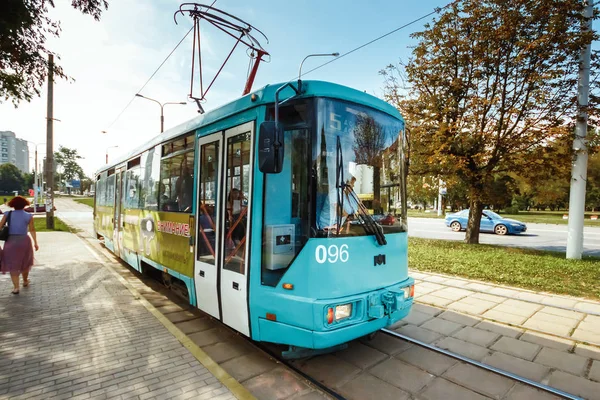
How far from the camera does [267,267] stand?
3455 millimetres

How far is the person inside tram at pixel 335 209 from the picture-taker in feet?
10.7

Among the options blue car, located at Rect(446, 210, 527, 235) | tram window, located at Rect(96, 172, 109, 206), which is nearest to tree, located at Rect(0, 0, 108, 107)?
tram window, located at Rect(96, 172, 109, 206)

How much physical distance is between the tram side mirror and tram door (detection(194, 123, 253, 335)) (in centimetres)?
62

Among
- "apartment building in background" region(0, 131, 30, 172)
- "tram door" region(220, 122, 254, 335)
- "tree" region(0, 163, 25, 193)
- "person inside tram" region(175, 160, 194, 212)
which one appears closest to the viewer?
"tram door" region(220, 122, 254, 335)

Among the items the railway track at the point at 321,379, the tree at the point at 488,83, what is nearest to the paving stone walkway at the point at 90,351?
the railway track at the point at 321,379

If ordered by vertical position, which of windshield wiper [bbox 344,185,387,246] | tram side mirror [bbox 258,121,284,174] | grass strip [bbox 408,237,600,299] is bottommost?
Result: grass strip [bbox 408,237,600,299]

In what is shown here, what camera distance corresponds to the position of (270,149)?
120 inches

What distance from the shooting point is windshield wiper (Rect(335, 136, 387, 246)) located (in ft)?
11.0

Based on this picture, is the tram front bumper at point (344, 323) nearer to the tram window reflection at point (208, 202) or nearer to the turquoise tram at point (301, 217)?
the turquoise tram at point (301, 217)

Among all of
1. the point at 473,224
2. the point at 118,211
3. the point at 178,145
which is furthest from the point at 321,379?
the point at 473,224

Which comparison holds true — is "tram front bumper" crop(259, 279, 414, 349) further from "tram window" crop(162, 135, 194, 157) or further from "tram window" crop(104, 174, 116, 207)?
"tram window" crop(104, 174, 116, 207)

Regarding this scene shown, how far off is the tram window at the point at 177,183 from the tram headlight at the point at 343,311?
2.65 metres

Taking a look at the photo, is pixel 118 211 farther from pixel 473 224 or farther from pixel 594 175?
pixel 594 175

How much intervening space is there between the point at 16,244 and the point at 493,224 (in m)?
21.0
